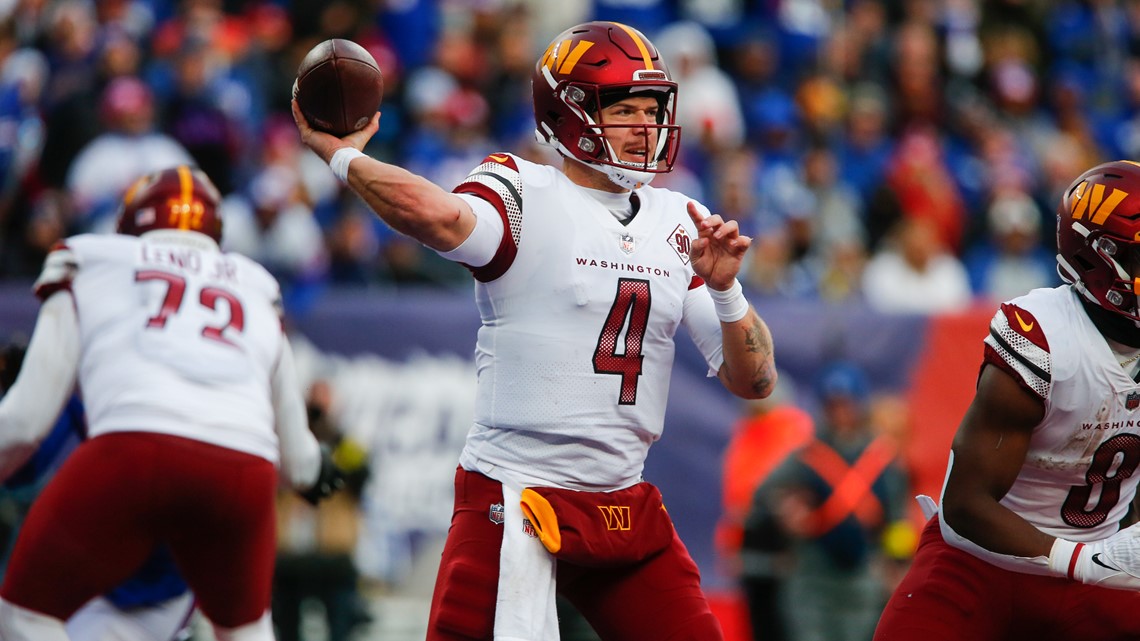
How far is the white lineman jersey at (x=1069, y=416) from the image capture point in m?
4.71

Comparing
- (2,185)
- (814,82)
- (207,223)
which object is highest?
Result: (207,223)

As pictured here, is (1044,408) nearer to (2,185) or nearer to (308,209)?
(308,209)

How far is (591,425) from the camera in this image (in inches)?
186

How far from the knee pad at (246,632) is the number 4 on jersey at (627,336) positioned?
1.62 m

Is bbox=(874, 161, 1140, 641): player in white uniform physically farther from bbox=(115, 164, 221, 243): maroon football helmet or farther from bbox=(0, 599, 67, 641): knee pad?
bbox=(115, 164, 221, 243): maroon football helmet

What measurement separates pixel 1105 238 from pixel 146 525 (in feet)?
10.3

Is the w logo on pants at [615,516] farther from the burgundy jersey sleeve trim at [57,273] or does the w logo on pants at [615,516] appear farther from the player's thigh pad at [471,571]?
the burgundy jersey sleeve trim at [57,273]

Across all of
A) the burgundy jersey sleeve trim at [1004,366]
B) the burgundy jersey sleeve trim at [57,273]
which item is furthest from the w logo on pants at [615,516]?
the burgundy jersey sleeve trim at [57,273]

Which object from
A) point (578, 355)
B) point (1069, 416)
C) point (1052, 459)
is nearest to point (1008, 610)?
point (1052, 459)

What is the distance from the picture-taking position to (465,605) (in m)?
4.63

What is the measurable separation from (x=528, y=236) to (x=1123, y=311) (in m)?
1.78

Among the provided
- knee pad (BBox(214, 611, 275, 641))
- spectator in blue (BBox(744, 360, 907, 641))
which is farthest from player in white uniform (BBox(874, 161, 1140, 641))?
spectator in blue (BBox(744, 360, 907, 641))

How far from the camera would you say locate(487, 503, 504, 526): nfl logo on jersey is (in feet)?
15.4

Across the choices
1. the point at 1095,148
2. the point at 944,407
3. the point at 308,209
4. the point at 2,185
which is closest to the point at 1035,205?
the point at 1095,148
